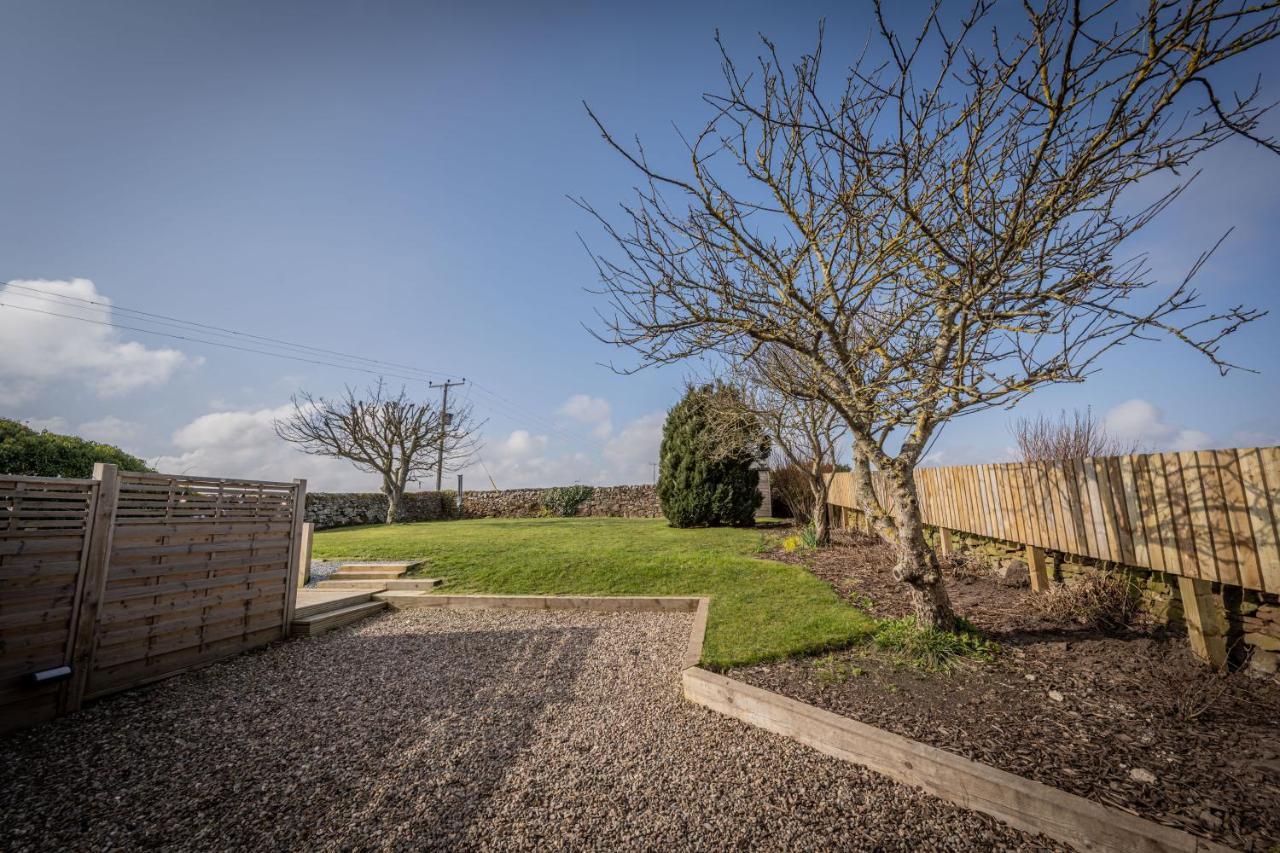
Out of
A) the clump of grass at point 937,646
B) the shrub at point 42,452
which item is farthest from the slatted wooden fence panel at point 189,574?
the shrub at point 42,452

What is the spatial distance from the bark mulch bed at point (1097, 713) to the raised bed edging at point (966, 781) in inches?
5.9

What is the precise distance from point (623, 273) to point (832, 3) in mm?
2277

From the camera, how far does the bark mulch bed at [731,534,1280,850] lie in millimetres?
2430

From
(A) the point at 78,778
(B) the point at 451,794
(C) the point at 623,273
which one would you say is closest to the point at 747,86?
(C) the point at 623,273

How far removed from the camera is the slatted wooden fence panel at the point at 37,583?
12.0 feet

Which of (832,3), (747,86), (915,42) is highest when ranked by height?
(832,3)

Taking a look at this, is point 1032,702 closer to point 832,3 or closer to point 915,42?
point 915,42

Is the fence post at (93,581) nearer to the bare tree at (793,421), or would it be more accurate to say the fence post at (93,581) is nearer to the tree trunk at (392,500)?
the bare tree at (793,421)

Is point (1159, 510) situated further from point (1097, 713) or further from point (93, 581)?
point (93, 581)

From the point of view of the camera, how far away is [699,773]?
300 centimetres

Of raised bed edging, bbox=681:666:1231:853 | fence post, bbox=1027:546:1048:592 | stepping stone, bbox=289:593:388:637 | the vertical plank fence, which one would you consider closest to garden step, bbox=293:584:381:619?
stepping stone, bbox=289:593:388:637

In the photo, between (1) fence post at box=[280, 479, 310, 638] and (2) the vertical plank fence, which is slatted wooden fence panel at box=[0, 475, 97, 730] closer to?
(1) fence post at box=[280, 479, 310, 638]

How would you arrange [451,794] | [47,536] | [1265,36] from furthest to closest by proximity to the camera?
[47,536], [451,794], [1265,36]

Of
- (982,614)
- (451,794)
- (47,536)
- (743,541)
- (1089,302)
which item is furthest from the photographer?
(743,541)
